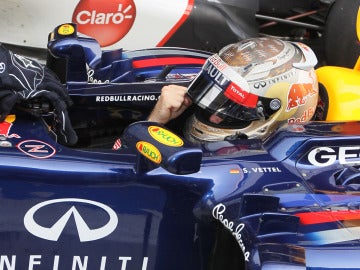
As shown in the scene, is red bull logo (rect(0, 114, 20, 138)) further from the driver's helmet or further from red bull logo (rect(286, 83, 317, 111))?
red bull logo (rect(286, 83, 317, 111))

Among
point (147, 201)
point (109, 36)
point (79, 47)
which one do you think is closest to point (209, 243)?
point (147, 201)

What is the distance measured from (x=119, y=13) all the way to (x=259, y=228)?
2.16 meters

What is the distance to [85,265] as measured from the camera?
202cm

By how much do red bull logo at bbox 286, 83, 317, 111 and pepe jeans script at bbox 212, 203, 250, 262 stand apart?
0.55 m

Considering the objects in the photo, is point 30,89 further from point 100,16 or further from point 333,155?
point 100,16

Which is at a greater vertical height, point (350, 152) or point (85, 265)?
point (350, 152)

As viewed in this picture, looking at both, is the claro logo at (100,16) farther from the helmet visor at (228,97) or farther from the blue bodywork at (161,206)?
the blue bodywork at (161,206)

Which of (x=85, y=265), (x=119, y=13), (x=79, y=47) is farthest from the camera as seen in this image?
(x=119, y=13)

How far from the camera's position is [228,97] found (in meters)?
2.40

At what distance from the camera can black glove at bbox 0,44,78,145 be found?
2275 millimetres

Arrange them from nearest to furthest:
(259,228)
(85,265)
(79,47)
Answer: (259,228)
(85,265)
(79,47)

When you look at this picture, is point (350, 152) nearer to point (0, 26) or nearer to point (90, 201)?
point (90, 201)

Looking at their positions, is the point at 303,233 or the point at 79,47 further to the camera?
the point at 79,47

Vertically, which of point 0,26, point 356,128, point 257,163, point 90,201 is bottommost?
point 90,201
